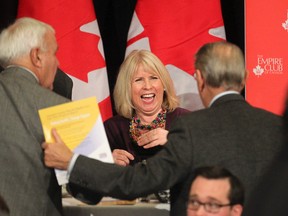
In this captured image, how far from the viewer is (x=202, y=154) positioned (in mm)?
2881

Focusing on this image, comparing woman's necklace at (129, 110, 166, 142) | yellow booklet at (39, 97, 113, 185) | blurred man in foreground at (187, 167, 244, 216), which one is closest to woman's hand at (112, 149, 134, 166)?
woman's necklace at (129, 110, 166, 142)

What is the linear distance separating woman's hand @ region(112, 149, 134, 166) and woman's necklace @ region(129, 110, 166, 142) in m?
0.23

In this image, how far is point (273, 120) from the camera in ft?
9.70

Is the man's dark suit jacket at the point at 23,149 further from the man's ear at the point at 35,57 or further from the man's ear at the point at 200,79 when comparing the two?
the man's ear at the point at 200,79

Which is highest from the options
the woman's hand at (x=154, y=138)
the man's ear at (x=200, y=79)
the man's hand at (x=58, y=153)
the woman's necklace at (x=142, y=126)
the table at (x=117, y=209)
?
the man's ear at (x=200, y=79)

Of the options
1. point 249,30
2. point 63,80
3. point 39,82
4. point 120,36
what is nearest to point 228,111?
point 39,82

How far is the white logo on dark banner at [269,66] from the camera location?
5.43 meters

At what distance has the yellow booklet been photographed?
3.06m

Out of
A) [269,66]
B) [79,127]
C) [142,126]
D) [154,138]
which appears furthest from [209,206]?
[269,66]

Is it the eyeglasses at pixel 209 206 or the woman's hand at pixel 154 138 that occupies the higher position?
the eyeglasses at pixel 209 206

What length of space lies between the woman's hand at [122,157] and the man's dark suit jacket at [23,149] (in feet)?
3.73

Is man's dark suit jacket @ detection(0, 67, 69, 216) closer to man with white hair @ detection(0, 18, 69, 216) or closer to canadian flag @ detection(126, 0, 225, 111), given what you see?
man with white hair @ detection(0, 18, 69, 216)

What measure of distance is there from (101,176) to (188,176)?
1.22 feet

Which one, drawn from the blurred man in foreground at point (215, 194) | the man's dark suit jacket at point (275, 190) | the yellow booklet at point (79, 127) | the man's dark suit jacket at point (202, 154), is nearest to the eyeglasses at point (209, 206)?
the blurred man in foreground at point (215, 194)
